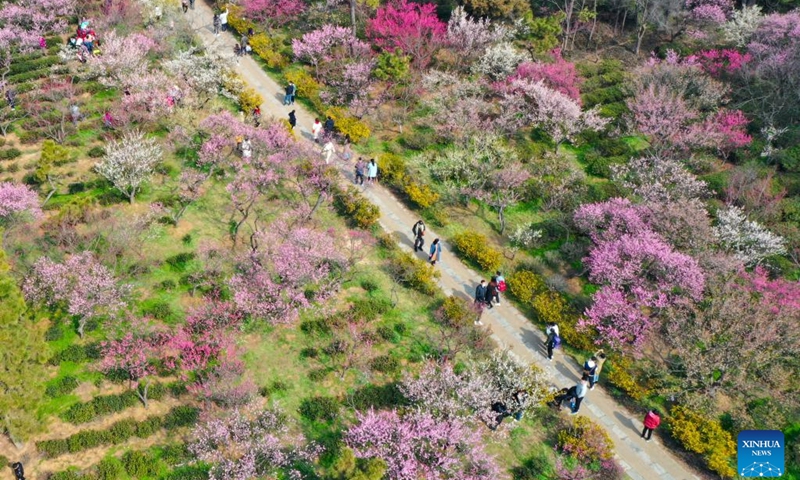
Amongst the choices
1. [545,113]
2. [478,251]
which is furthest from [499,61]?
[478,251]

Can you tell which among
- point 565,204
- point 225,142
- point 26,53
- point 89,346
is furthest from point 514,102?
point 26,53

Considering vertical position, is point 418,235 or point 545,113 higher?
point 545,113

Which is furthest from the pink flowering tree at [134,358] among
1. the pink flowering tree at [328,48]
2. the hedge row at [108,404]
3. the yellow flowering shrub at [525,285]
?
the pink flowering tree at [328,48]

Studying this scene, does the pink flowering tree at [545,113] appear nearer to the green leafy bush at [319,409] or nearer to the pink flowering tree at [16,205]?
the green leafy bush at [319,409]

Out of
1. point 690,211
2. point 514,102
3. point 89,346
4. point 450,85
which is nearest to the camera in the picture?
point 89,346

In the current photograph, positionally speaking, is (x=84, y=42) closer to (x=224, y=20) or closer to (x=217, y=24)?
(x=217, y=24)

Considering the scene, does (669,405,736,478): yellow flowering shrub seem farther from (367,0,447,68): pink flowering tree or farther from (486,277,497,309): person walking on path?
(367,0,447,68): pink flowering tree

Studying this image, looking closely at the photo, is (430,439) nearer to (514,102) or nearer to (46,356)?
(46,356)
